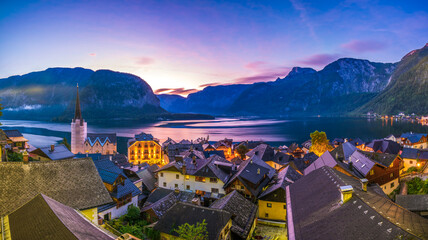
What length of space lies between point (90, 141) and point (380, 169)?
8777 centimetres

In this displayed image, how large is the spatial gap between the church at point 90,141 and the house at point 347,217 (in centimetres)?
8083

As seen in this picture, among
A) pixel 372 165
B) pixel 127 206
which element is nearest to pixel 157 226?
pixel 127 206

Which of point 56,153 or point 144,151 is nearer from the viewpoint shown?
point 56,153

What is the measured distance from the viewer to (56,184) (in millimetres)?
20641

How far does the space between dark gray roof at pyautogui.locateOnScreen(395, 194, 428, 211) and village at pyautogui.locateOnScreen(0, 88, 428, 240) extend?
3.6 inches

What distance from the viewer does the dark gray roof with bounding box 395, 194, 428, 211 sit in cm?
2511

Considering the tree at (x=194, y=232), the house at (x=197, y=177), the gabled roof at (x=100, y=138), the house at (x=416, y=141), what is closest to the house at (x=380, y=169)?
the house at (x=197, y=177)

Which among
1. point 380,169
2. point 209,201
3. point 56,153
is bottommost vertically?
point 209,201

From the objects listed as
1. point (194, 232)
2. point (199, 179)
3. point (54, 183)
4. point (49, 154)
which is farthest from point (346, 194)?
point (49, 154)

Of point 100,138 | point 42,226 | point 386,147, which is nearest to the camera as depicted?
point 42,226

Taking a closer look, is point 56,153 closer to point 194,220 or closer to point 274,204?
point 194,220

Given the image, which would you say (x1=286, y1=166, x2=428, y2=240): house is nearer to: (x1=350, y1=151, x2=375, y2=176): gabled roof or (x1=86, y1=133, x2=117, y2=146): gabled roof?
(x1=350, y1=151, x2=375, y2=176): gabled roof

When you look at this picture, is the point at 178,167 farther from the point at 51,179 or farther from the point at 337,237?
the point at 337,237

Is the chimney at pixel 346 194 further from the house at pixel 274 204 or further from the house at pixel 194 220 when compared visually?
the house at pixel 274 204
